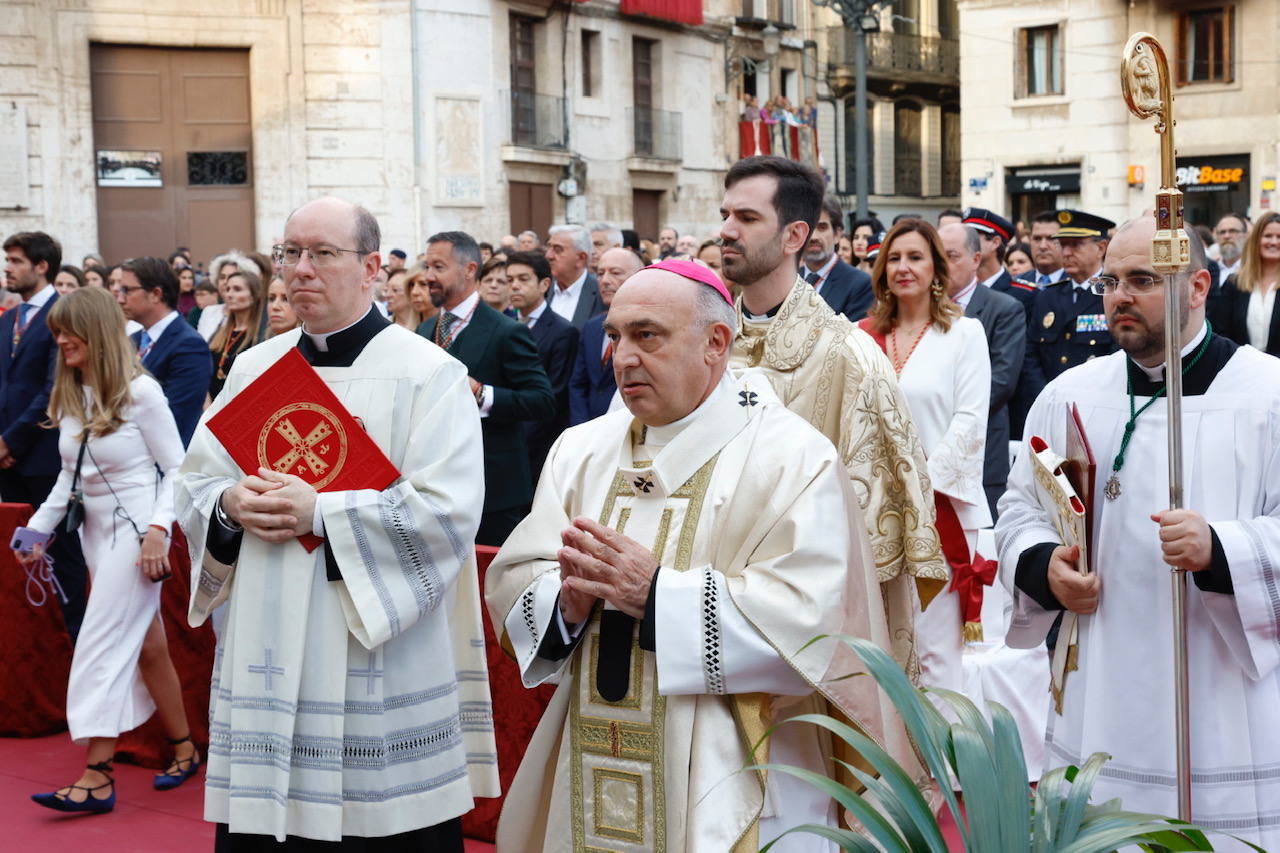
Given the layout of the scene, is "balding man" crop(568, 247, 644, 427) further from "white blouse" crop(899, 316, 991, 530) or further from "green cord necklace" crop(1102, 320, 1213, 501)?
"green cord necklace" crop(1102, 320, 1213, 501)

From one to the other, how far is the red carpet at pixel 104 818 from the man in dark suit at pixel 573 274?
4.39 metres

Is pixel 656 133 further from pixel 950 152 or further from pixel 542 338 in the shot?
pixel 542 338

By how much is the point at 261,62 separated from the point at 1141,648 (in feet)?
74.4

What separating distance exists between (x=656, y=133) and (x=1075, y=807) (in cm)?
2923

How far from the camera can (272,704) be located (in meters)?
3.77

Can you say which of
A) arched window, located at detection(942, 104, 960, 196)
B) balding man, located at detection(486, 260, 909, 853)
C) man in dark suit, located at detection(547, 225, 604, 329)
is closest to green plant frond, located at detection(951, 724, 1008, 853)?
balding man, located at detection(486, 260, 909, 853)

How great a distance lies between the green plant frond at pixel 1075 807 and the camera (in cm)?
230

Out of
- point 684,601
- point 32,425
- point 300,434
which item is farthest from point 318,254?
point 32,425

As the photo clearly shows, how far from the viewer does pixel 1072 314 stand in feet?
28.1

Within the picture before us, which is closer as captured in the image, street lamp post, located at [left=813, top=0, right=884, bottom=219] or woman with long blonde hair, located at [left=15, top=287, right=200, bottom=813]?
woman with long blonde hair, located at [left=15, top=287, right=200, bottom=813]

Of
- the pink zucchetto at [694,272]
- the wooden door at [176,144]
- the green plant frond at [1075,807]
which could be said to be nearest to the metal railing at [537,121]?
the wooden door at [176,144]

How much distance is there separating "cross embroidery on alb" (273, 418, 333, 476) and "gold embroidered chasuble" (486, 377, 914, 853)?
671 mm

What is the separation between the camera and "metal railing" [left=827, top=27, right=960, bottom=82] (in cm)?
3950

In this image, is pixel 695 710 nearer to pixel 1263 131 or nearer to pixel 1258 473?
pixel 1258 473
